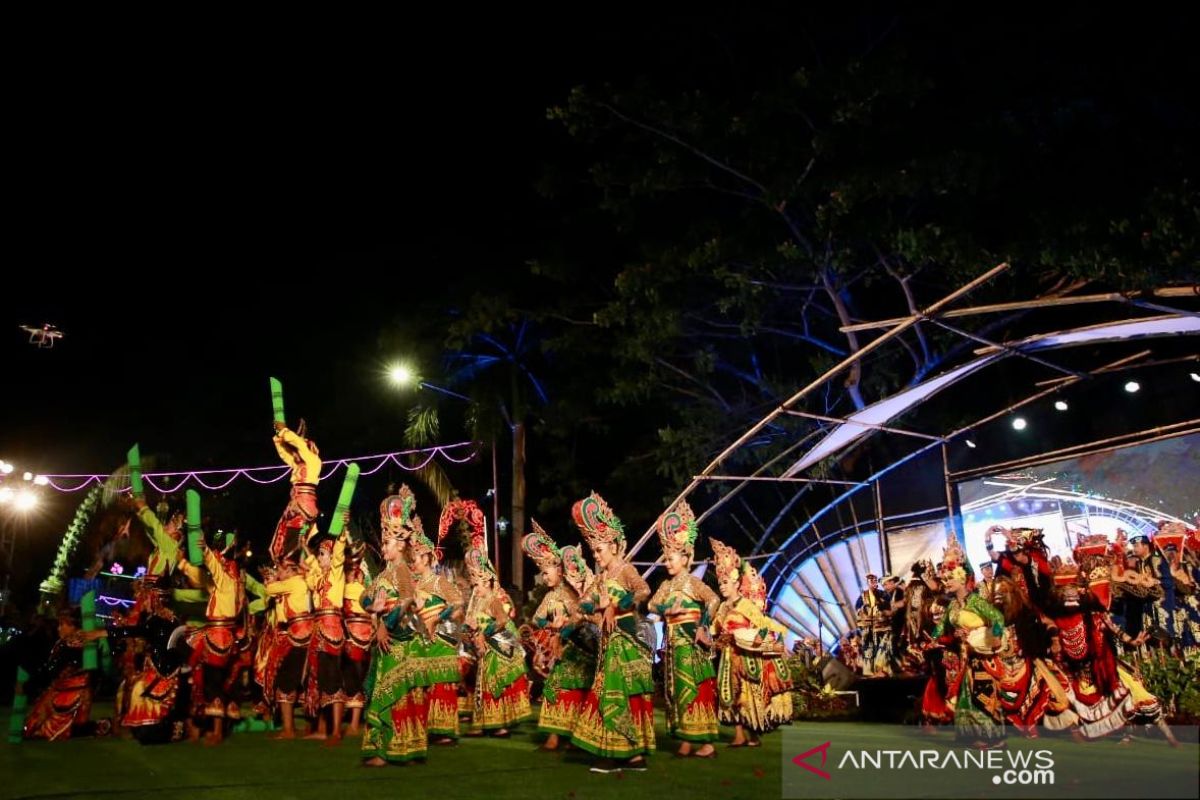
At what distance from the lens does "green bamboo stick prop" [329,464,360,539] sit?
361 inches

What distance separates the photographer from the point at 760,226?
47.5ft

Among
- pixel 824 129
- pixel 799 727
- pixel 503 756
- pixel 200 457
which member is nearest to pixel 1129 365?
pixel 824 129

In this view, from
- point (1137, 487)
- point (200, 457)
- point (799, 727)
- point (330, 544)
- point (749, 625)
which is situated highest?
point (200, 457)

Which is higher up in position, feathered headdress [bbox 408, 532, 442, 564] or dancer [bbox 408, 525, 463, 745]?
feathered headdress [bbox 408, 532, 442, 564]

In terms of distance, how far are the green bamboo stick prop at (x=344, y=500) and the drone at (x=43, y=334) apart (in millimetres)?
13736

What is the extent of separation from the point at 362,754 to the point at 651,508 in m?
12.2

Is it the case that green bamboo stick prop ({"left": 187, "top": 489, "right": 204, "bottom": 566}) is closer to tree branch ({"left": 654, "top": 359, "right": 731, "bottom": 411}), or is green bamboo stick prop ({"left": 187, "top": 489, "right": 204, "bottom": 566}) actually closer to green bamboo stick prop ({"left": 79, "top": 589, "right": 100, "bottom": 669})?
green bamboo stick prop ({"left": 79, "top": 589, "right": 100, "bottom": 669})

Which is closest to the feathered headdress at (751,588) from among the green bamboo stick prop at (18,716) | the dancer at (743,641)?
the dancer at (743,641)

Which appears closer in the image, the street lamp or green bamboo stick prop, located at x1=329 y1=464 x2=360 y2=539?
green bamboo stick prop, located at x1=329 y1=464 x2=360 y2=539

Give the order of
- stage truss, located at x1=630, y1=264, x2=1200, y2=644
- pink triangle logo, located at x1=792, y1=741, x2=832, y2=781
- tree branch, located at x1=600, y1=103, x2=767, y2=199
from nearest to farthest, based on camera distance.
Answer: pink triangle logo, located at x1=792, y1=741, x2=832, y2=781 < stage truss, located at x1=630, y1=264, x2=1200, y2=644 < tree branch, located at x1=600, y1=103, x2=767, y2=199

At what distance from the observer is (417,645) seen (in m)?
7.19

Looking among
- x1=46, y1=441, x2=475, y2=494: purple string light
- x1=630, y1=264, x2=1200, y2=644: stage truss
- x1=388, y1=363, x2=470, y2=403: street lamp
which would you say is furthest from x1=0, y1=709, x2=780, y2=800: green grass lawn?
x1=388, y1=363, x2=470, y2=403: street lamp

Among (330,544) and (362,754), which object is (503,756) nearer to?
(362,754)

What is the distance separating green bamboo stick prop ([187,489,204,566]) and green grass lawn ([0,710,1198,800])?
1794 millimetres
